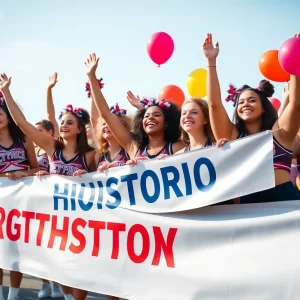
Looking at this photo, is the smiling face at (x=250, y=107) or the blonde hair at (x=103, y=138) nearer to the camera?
the smiling face at (x=250, y=107)

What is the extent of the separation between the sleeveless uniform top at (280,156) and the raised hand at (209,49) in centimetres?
78

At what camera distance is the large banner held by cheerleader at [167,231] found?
11.4 ft

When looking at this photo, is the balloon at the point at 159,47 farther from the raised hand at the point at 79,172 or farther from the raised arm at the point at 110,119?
the raised hand at the point at 79,172

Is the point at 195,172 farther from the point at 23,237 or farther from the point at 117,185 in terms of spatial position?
the point at 23,237

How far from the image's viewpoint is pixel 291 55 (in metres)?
3.83

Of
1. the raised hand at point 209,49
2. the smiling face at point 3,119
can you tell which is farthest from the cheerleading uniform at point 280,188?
the smiling face at point 3,119

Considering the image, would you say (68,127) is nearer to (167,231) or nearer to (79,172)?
(79,172)

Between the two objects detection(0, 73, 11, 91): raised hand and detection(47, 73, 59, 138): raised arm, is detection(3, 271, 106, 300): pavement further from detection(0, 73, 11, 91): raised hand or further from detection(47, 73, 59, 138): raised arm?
detection(0, 73, 11, 91): raised hand

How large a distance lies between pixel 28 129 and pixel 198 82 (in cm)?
354

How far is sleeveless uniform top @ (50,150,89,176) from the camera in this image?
195 inches

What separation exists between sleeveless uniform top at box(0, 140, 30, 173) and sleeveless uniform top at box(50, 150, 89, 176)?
47cm

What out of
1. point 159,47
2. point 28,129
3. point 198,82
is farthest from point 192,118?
point 198,82

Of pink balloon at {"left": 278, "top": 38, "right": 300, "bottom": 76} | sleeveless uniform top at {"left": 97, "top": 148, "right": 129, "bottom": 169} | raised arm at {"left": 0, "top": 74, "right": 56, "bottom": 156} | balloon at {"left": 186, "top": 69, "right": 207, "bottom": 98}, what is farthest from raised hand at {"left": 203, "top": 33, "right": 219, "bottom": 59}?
balloon at {"left": 186, "top": 69, "right": 207, "bottom": 98}

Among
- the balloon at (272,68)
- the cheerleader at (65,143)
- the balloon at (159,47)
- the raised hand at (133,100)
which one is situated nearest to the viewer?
the cheerleader at (65,143)
